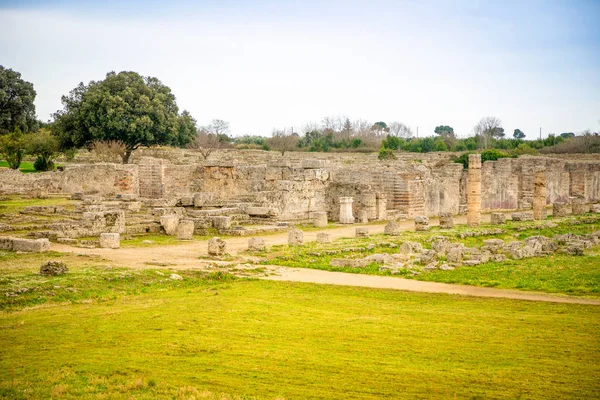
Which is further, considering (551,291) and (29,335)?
(551,291)

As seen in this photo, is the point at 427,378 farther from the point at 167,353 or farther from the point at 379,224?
the point at 379,224

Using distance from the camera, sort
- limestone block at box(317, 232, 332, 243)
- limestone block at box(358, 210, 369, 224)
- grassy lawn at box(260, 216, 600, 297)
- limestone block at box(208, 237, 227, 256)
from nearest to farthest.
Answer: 1. grassy lawn at box(260, 216, 600, 297)
2. limestone block at box(208, 237, 227, 256)
3. limestone block at box(317, 232, 332, 243)
4. limestone block at box(358, 210, 369, 224)

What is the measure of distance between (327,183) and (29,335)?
20.8m

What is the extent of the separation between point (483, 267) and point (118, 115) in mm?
36758

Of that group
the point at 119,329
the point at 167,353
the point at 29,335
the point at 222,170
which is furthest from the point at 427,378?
the point at 222,170

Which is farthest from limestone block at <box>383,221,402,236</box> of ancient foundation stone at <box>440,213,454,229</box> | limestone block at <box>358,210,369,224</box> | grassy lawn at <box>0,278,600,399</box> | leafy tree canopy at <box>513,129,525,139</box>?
leafy tree canopy at <box>513,129,525,139</box>

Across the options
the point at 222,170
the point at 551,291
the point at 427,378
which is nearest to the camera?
the point at 427,378

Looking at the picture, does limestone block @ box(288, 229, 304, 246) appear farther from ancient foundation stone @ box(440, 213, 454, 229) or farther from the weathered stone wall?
the weathered stone wall

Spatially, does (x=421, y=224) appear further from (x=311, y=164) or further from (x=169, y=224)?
(x=169, y=224)

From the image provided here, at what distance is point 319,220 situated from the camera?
88.6 ft

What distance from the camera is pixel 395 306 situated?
13.1m

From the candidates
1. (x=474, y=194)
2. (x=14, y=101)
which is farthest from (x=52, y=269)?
(x=14, y=101)

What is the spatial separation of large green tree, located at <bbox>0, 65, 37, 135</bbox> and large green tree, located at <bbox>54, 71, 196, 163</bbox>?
10912 mm

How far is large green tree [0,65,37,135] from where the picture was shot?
58625 millimetres
